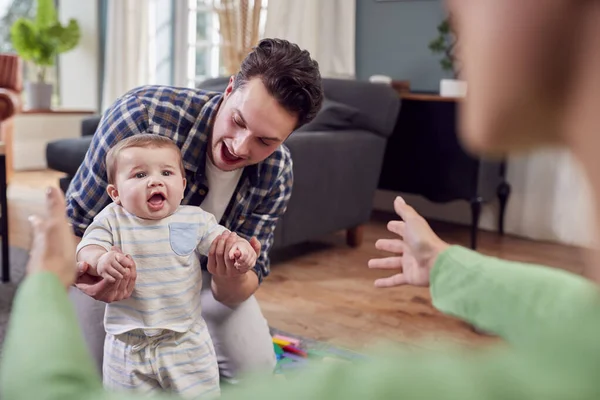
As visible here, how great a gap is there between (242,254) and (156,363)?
0.93ft

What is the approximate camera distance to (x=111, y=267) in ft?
3.94

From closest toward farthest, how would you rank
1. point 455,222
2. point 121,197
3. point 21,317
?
point 21,317
point 121,197
point 455,222

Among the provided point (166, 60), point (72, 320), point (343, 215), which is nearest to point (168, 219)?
point (72, 320)

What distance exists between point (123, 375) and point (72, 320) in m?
0.89

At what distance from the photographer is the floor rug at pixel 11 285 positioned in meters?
2.34

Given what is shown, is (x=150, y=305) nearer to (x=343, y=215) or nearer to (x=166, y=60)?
(x=343, y=215)

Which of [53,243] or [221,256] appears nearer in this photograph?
[53,243]

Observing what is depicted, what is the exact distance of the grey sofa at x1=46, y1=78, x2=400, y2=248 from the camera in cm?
299

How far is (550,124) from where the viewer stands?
369mm

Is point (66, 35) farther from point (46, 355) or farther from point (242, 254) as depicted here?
point (46, 355)

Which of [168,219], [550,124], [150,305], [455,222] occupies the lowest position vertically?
[455,222]

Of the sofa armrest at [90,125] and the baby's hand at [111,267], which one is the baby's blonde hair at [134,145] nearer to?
the baby's hand at [111,267]

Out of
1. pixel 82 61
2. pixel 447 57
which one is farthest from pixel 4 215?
pixel 82 61

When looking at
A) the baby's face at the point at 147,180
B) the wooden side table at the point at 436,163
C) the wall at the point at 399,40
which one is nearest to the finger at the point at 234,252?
the baby's face at the point at 147,180
